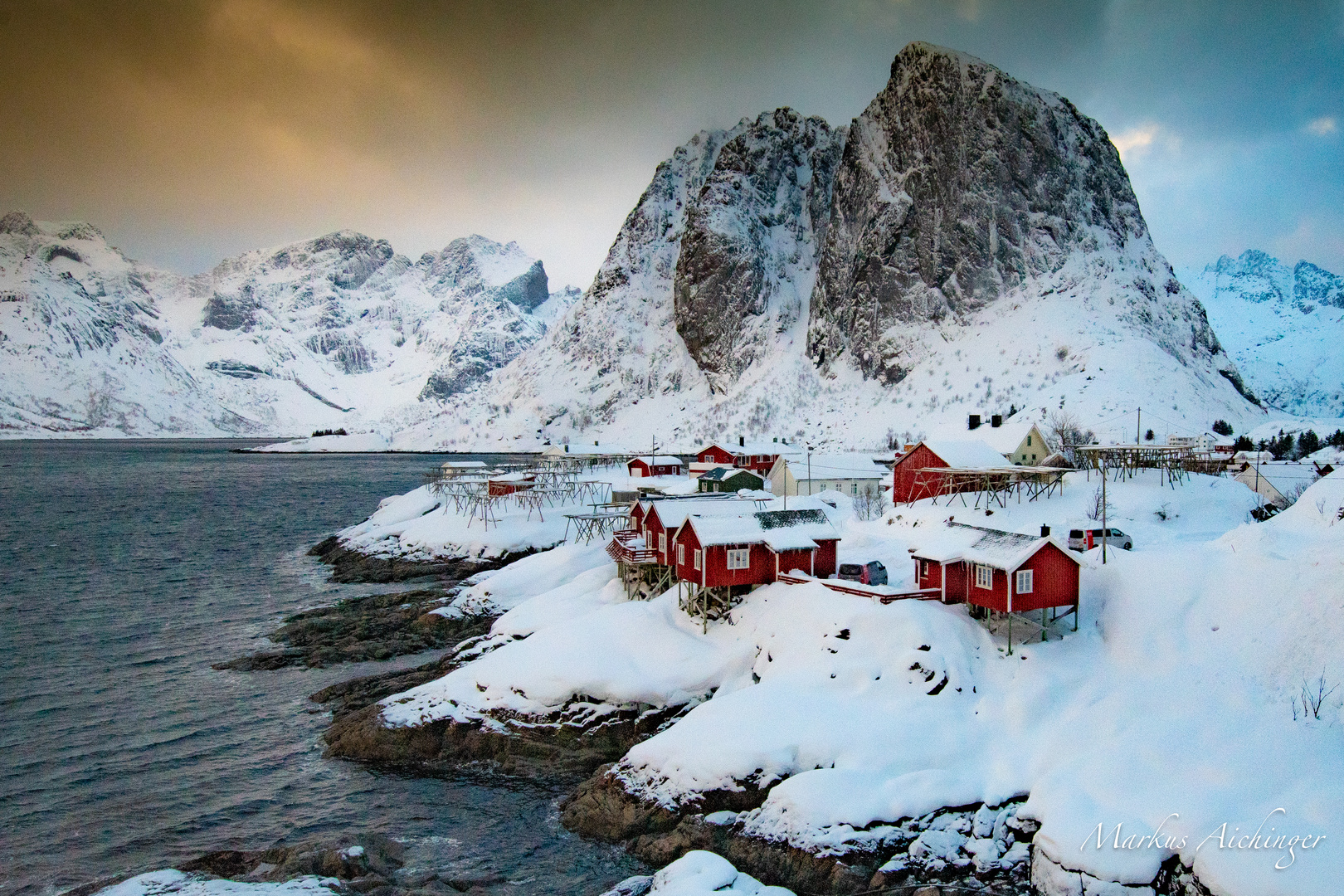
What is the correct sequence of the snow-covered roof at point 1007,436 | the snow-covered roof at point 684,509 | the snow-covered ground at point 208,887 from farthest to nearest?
the snow-covered roof at point 1007,436 < the snow-covered roof at point 684,509 < the snow-covered ground at point 208,887

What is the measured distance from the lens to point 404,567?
55.3 meters

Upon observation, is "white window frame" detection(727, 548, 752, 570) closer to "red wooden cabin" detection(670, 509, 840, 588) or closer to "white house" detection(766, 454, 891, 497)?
"red wooden cabin" detection(670, 509, 840, 588)

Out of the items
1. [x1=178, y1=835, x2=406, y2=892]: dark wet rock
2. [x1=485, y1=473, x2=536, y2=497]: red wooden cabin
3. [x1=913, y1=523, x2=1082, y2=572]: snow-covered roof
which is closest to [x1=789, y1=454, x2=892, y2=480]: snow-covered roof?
[x1=485, y1=473, x2=536, y2=497]: red wooden cabin

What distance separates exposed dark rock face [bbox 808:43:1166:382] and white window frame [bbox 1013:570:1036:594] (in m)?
105

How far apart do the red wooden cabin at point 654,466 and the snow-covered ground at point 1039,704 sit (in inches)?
1923

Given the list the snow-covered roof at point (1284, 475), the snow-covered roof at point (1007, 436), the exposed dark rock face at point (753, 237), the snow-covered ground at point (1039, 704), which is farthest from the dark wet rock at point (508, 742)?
the exposed dark rock face at point (753, 237)

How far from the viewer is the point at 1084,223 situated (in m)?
122

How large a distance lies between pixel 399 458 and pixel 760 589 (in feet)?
589

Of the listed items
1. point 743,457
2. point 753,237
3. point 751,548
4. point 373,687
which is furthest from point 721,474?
point 753,237

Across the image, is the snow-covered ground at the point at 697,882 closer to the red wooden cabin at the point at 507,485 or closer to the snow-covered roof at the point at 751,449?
the red wooden cabin at the point at 507,485

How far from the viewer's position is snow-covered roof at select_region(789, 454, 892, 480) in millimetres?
65000

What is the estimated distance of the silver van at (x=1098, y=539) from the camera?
114 feet

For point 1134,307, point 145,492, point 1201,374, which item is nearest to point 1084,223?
point 1134,307

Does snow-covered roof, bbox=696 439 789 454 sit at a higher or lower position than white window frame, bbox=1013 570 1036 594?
higher
